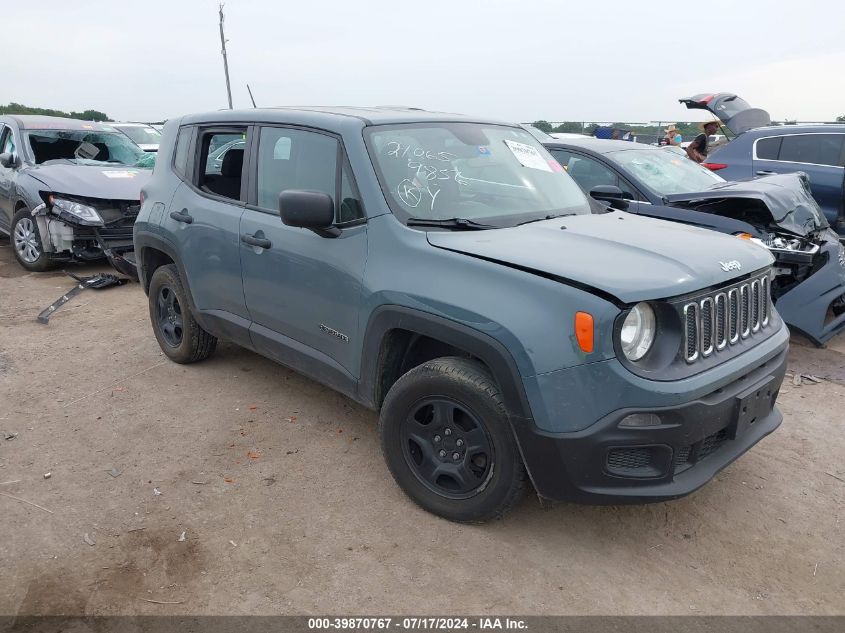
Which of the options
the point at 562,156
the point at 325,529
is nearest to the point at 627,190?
the point at 562,156

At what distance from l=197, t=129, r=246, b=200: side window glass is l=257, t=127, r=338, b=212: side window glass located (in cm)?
25

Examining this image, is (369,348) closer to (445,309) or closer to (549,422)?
(445,309)

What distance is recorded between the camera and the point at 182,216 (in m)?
4.36

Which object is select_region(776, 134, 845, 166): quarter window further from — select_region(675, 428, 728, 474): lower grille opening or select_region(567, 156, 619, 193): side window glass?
select_region(675, 428, 728, 474): lower grille opening

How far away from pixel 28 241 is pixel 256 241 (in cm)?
559

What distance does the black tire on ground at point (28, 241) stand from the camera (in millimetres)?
7684

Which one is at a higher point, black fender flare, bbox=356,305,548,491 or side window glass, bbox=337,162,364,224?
side window glass, bbox=337,162,364,224

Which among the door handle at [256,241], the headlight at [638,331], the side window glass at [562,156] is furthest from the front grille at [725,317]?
the side window glass at [562,156]

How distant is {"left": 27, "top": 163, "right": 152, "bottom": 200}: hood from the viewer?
7.38m

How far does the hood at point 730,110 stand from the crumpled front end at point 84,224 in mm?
7282

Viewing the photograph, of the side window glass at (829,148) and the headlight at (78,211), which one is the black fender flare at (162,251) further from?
the side window glass at (829,148)

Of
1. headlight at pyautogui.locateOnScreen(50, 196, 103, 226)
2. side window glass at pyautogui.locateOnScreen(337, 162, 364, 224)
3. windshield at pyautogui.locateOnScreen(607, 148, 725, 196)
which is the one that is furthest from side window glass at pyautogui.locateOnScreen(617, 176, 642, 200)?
headlight at pyautogui.locateOnScreen(50, 196, 103, 226)

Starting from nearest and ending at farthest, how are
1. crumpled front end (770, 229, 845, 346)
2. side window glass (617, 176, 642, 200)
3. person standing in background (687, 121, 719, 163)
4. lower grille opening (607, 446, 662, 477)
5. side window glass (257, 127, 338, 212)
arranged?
lower grille opening (607, 446, 662, 477), side window glass (257, 127, 338, 212), crumpled front end (770, 229, 845, 346), side window glass (617, 176, 642, 200), person standing in background (687, 121, 719, 163)

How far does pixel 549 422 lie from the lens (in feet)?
8.23
